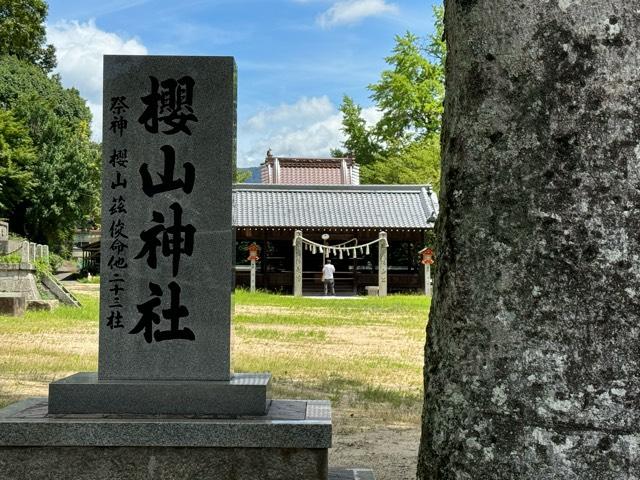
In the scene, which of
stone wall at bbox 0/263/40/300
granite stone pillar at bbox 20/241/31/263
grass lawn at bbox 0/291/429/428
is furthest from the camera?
granite stone pillar at bbox 20/241/31/263

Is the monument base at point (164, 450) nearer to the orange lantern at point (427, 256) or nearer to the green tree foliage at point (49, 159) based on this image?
the orange lantern at point (427, 256)

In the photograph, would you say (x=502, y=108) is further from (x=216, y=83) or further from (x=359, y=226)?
(x=359, y=226)

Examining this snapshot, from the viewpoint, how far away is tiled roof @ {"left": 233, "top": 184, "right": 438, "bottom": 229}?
86.3ft

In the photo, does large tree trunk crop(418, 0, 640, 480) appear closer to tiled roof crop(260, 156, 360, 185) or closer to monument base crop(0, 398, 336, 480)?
monument base crop(0, 398, 336, 480)

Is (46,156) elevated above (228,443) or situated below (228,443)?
above

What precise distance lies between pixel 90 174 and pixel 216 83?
34169 millimetres

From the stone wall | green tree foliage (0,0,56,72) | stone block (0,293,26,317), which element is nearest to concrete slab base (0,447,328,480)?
stone block (0,293,26,317)

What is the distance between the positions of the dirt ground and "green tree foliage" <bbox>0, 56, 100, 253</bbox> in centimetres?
2859

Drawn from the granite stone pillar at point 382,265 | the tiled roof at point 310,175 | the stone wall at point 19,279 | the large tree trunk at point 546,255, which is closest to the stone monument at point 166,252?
the large tree trunk at point 546,255

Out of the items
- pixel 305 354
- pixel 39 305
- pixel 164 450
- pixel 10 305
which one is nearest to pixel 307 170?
pixel 39 305

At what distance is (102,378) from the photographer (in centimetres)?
445

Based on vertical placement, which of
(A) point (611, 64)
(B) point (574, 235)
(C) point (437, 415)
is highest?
(A) point (611, 64)

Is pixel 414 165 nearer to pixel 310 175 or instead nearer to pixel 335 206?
pixel 310 175

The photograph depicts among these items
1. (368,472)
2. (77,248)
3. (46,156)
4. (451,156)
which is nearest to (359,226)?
(46,156)
